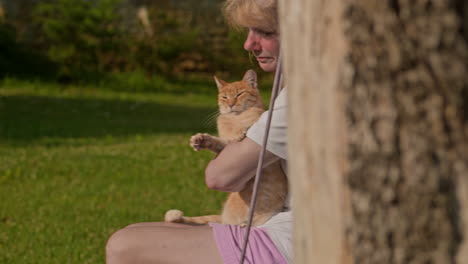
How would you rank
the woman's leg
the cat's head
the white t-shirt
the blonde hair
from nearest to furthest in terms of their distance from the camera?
the white t-shirt → the woman's leg → the blonde hair → the cat's head

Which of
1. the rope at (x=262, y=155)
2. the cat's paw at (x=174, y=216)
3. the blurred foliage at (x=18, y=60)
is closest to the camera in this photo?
the rope at (x=262, y=155)

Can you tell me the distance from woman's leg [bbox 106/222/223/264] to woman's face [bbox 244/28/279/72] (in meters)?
0.70

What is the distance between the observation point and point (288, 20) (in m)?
1.53

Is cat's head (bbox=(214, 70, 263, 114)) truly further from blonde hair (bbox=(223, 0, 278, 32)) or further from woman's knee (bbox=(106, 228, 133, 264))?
woman's knee (bbox=(106, 228, 133, 264))

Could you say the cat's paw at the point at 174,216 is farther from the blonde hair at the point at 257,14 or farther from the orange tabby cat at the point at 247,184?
the blonde hair at the point at 257,14

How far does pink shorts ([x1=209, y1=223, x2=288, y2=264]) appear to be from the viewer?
107 inches

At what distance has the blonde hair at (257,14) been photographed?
2.95m

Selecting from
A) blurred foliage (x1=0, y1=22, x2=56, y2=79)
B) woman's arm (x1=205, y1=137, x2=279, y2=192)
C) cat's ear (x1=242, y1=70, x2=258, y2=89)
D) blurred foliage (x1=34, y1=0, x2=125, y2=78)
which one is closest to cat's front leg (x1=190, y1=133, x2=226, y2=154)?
woman's arm (x1=205, y1=137, x2=279, y2=192)

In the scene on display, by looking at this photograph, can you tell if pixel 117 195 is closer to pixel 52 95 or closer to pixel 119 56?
pixel 52 95

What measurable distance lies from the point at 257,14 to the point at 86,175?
512 cm

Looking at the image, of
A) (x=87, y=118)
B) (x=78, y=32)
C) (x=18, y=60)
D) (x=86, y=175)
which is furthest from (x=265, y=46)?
(x=18, y=60)

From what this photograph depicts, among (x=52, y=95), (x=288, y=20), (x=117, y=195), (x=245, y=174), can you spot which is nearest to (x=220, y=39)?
(x=52, y=95)

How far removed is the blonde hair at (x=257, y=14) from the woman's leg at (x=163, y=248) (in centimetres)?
80

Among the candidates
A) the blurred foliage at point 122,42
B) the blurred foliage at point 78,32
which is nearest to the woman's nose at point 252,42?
the blurred foliage at point 122,42
